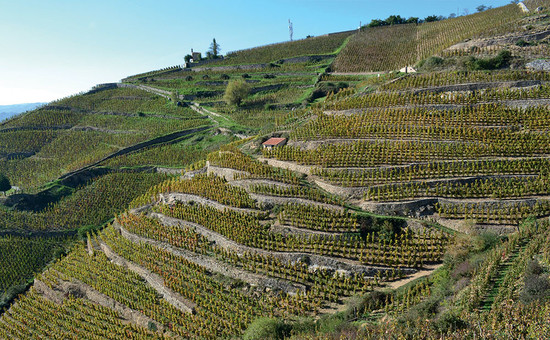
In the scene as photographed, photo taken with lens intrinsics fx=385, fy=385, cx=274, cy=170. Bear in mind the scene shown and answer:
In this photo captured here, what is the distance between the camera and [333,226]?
23.6 m

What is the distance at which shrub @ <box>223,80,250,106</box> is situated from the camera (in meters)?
62.6

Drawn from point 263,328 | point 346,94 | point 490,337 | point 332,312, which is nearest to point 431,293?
point 332,312

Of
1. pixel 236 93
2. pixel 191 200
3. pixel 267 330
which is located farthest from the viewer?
pixel 236 93

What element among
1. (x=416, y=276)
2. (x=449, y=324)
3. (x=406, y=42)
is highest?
(x=406, y=42)

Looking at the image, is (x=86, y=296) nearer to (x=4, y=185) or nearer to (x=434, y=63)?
(x=4, y=185)

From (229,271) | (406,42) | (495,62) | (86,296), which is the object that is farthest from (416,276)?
(406,42)

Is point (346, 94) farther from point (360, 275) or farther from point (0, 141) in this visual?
point (0, 141)

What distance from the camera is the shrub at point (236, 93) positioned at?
6256 cm

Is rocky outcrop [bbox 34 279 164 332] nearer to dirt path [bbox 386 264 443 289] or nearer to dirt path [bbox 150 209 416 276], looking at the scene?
dirt path [bbox 150 209 416 276]

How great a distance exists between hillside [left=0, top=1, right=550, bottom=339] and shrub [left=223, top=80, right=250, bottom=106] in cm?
1625

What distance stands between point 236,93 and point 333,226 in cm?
4319

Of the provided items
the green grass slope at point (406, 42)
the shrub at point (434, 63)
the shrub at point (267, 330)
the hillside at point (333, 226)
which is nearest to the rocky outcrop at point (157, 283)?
the hillside at point (333, 226)

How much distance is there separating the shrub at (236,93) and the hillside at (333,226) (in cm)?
1625

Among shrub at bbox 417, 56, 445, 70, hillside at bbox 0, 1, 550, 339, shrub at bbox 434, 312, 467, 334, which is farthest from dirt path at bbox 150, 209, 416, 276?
shrub at bbox 417, 56, 445, 70
